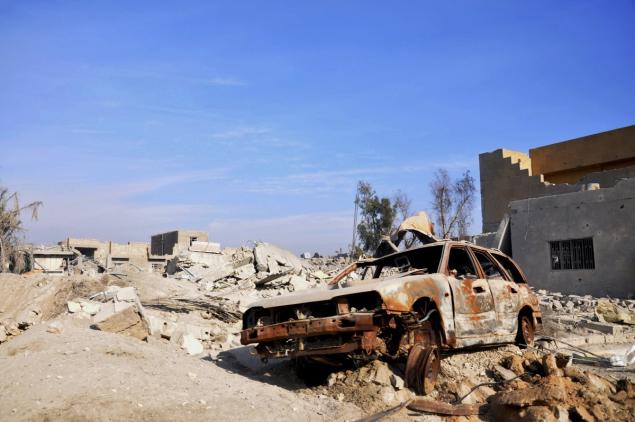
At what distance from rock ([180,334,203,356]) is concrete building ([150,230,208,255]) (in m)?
23.0

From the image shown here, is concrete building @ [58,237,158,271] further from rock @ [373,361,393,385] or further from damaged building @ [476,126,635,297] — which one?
rock @ [373,361,393,385]

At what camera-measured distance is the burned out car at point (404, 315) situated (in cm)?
582

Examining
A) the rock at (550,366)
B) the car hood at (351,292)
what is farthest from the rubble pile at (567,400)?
the car hood at (351,292)

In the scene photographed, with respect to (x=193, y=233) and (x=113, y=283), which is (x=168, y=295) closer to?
(x=113, y=283)

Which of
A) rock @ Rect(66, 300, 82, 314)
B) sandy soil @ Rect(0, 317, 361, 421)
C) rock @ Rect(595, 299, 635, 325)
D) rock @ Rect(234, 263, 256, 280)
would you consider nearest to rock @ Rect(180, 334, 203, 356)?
sandy soil @ Rect(0, 317, 361, 421)

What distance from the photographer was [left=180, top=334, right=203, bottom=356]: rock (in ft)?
29.0

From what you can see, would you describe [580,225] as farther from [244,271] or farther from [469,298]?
[469,298]

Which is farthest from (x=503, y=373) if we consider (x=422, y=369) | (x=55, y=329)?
(x=55, y=329)

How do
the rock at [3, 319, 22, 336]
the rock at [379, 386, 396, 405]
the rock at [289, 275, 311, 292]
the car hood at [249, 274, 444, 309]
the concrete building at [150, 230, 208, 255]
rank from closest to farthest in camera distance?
1. the rock at [379, 386, 396, 405]
2. the car hood at [249, 274, 444, 309]
3. the rock at [3, 319, 22, 336]
4. the rock at [289, 275, 311, 292]
5. the concrete building at [150, 230, 208, 255]

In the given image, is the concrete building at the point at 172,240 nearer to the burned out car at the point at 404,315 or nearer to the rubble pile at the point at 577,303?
the rubble pile at the point at 577,303

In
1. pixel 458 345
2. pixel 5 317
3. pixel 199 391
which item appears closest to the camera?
pixel 199 391

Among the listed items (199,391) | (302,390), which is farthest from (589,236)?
(199,391)

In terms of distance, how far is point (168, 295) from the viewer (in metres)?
12.7

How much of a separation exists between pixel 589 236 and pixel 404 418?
46.2 feet
